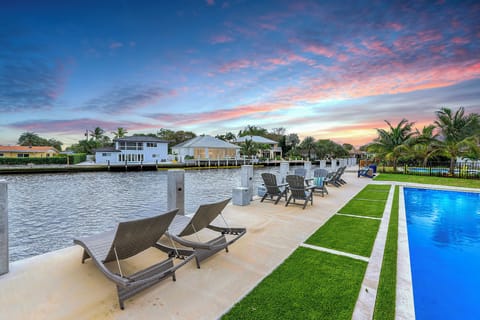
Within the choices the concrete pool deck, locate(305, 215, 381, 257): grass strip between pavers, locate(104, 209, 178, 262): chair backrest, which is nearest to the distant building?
the concrete pool deck

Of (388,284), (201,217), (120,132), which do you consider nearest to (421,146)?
(388,284)

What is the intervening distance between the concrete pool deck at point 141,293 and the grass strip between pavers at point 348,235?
1.96ft

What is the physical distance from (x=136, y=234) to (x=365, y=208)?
729 centimetres

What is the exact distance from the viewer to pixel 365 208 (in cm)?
750

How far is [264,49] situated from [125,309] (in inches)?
570

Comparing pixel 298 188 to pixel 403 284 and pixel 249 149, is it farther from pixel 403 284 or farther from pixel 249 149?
pixel 249 149

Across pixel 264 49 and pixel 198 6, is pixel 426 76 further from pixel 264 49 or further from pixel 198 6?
pixel 198 6

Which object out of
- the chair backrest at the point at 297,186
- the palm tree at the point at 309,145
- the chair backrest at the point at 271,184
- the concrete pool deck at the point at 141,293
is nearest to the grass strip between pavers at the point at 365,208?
Result: the chair backrest at the point at 297,186

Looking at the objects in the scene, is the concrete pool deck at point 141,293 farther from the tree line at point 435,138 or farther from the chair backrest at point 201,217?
the tree line at point 435,138

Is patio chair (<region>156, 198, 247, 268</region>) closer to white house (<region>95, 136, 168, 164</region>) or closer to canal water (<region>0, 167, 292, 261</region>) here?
canal water (<region>0, 167, 292, 261</region>)

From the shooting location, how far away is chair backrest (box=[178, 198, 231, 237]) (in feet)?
11.7

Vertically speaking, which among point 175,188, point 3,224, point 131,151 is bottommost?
point 3,224

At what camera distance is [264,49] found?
13.9 m

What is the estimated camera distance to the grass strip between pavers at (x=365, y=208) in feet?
22.5
